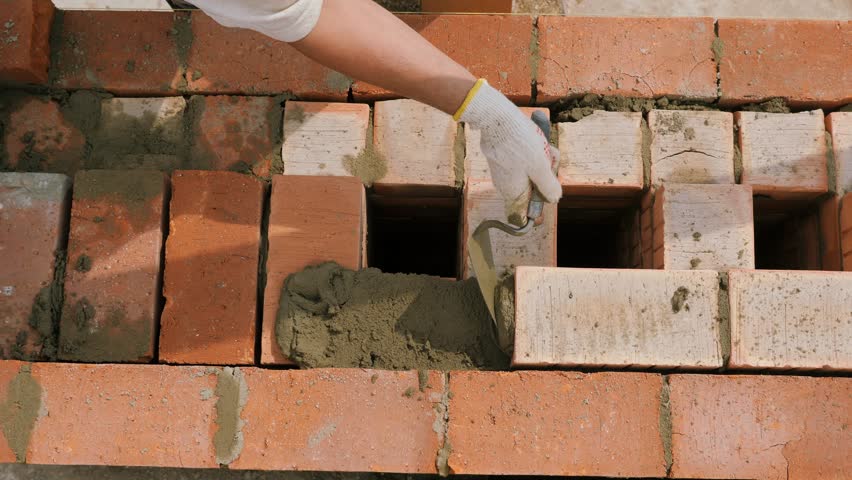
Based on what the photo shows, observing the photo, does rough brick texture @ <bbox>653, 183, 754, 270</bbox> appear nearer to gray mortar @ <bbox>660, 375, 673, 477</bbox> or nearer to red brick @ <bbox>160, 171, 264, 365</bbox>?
gray mortar @ <bbox>660, 375, 673, 477</bbox>

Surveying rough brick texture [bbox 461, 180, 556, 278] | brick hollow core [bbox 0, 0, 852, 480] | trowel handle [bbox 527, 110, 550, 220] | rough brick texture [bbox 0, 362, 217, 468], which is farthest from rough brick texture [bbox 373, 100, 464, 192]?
rough brick texture [bbox 0, 362, 217, 468]

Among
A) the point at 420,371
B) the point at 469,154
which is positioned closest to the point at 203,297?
the point at 420,371

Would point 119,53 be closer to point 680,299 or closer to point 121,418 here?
point 121,418

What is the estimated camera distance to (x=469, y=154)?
2.84 meters

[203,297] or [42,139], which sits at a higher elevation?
[42,139]

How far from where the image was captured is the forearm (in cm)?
205

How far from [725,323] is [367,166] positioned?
4.93 feet

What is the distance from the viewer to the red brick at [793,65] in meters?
2.89

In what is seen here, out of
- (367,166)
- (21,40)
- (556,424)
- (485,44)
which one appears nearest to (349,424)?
(556,424)

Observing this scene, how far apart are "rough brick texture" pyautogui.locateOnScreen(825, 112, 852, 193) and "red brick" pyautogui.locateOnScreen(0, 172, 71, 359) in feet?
10.2

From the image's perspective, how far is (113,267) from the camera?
2658mm

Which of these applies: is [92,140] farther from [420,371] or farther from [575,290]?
[575,290]

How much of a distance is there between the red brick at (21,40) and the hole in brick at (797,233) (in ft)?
10.1

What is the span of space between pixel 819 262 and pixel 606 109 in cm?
114
